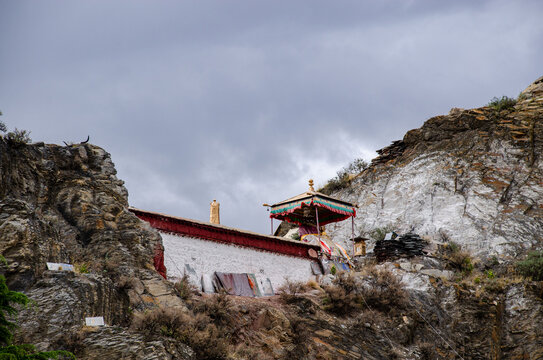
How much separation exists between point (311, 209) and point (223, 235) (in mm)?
10815

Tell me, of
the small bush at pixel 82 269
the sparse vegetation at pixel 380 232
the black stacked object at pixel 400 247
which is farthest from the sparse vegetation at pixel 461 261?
the small bush at pixel 82 269

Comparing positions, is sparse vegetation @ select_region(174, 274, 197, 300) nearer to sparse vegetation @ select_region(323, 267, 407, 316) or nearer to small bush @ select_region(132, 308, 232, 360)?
small bush @ select_region(132, 308, 232, 360)

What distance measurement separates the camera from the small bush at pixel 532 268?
2622cm

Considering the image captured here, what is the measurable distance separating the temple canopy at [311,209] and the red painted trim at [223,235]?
369 cm

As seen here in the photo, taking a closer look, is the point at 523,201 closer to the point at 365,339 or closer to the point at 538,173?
the point at 538,173

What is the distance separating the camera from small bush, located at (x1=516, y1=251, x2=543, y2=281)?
26219mm

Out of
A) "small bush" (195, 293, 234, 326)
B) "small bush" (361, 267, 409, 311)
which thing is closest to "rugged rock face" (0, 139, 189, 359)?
"small bush" (195, 293, 234, 326)

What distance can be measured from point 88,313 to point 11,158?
203 inches

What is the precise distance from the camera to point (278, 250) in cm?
2448

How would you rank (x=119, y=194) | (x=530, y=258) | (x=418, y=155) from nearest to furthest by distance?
1. (x=119, y=194)
2. (x=530, y=258)
3. (x=418, y=155)

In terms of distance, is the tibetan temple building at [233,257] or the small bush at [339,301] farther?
the small bush at [339,301]

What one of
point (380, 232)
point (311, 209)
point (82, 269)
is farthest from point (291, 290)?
point (380, 232)

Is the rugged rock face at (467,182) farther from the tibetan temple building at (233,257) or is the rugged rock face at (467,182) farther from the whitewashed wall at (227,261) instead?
the whitewashed wall at (227,261)

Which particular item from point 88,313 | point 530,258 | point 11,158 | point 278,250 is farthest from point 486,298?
point 11,158
